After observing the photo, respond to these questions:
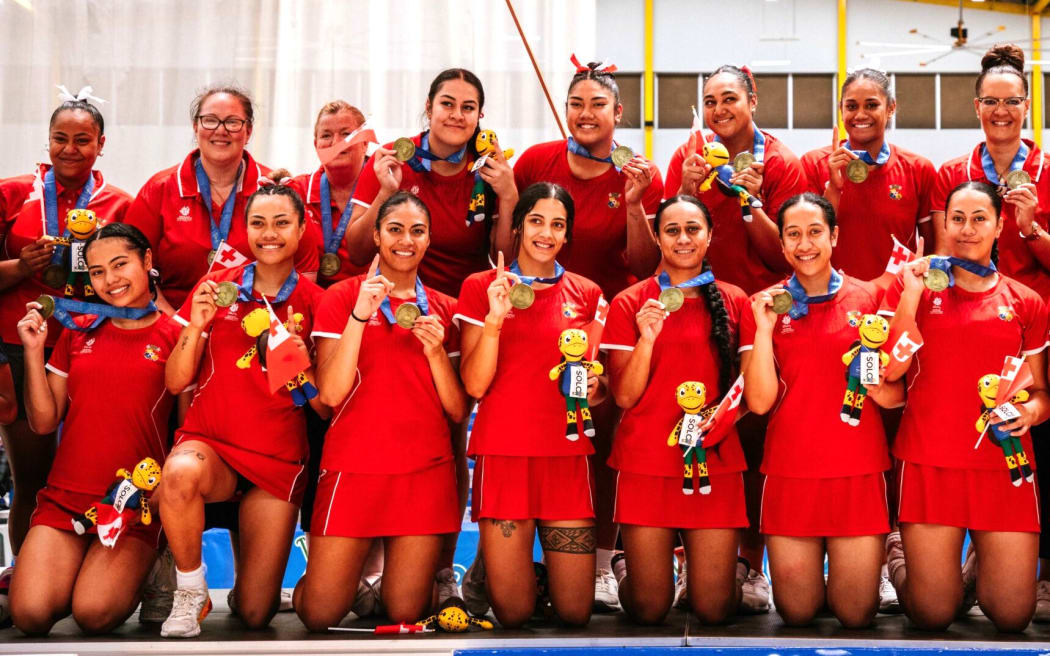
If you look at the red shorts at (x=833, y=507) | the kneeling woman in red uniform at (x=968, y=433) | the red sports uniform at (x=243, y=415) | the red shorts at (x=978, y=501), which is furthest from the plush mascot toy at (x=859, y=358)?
the red sports uniform at (x=243, y=415)

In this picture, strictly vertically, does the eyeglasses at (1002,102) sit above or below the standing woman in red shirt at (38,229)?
above

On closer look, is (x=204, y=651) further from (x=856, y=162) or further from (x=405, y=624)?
(x=856, y=162)

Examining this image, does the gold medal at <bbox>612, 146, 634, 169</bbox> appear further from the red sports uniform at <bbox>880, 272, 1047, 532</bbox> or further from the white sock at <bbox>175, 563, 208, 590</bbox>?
the white sock at <bbox>175, 563, 208, 590</bbox>

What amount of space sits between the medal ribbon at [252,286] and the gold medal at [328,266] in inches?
15.4

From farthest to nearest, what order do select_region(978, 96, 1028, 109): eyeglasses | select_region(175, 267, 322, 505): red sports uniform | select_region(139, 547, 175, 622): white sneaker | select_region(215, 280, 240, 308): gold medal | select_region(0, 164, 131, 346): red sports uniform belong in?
1. select_region(0, 164, 131, 346): red sports uniform
2. select_region(978, 96, 1028, 109): eyeglasses
3. select_region(139, 547, 175, 622): white sneaker
4. select_region(175, 267, 322, 505): red sports uniform
5. select_region(215, 280, 240, 308): gold medal

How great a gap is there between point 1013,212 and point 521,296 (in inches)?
86.1

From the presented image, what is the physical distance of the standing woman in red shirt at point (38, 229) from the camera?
4707mm

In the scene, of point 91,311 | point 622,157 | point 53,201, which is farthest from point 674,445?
point 53,201

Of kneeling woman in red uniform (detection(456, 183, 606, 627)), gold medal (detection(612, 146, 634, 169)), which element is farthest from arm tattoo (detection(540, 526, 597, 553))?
gold medal (detection(612, 146, 634, 169))

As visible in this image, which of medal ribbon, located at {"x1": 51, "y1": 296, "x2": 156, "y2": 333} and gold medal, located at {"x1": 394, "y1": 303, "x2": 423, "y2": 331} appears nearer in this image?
gold medal, located at {"x1": 394, "y1": 303, "x2": 423, "y2": 331}

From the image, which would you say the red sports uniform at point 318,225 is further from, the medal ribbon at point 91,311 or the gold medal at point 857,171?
the gold medal at point 857,171

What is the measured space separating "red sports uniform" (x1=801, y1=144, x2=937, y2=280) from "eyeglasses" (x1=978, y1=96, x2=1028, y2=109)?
0.34 meters

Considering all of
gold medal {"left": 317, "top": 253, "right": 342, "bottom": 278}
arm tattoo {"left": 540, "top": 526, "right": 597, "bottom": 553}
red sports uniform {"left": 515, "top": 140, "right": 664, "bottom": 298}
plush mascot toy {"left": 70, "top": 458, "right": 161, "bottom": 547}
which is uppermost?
red sports uniform {"left": 515, "top": 140, "right": 664, "bottom": 298}

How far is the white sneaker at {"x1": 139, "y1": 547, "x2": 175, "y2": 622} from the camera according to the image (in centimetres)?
440
